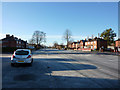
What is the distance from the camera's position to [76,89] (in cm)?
471

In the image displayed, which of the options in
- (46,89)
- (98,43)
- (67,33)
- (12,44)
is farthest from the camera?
(67,33)

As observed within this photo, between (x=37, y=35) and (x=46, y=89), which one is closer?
(x=46, y=89)

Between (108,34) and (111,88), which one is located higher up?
(108,34)

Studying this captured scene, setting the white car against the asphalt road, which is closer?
the asphalt road

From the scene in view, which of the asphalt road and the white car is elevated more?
the white car

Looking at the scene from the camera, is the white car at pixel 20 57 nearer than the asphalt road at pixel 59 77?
No

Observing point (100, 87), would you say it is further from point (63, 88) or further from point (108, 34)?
point (108, 34)

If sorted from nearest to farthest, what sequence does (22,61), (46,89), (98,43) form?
(46,89)
(22,61)
(98,43)

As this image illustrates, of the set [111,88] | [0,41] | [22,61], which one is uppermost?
[0,41]

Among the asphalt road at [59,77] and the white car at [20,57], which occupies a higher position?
the white car at [20,57]

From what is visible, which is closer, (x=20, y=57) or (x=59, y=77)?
(x=59, y=77)

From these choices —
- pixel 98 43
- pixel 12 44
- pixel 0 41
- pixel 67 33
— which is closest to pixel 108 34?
pixel 98 43

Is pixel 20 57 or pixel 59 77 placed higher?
pixel 20 57

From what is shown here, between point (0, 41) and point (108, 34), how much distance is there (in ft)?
202
